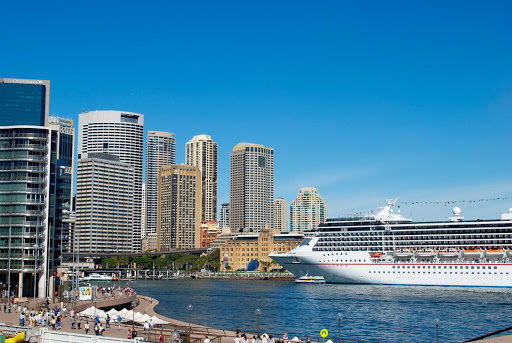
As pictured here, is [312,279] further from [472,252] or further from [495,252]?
[495,252]

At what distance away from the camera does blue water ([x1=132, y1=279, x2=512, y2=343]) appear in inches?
2598

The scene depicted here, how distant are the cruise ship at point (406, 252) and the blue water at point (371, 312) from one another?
5.58m

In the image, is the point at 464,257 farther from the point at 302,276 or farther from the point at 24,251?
the point at 24,251

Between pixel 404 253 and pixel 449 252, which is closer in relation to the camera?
pixel 449 252

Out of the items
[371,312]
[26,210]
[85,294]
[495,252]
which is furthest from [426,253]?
[26,210]

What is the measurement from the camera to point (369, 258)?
451 feet

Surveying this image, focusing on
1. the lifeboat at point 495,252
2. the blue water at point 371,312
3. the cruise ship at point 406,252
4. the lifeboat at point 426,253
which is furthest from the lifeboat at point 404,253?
the lifeboat at point 495,252

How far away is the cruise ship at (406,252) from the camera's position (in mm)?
125875

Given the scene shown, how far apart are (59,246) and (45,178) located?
12.2 meters

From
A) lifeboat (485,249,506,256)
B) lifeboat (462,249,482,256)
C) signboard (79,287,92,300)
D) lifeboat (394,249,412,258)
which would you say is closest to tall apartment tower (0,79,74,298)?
signboard (79,287,92,300)

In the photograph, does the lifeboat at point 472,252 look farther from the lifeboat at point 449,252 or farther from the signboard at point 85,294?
the signboard at point 85,294

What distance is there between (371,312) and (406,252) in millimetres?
55853

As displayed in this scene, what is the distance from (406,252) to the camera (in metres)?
136

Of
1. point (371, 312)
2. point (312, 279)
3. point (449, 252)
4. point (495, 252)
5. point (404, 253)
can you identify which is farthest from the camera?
point (312, 279)
